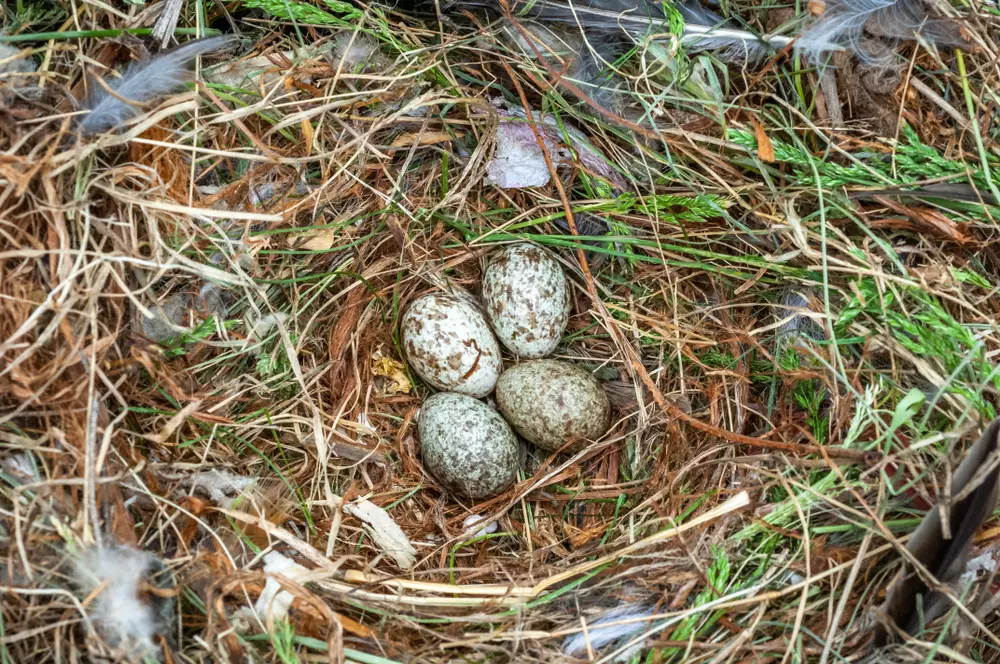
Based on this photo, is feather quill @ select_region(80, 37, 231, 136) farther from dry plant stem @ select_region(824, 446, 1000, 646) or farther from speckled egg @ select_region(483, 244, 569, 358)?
dry plant stem @ select_region(824, 446, 1000, 646)

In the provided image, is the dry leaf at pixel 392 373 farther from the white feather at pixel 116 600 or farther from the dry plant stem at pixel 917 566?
the dry plant stem at pixel 917 566

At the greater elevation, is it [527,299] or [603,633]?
[527,299]

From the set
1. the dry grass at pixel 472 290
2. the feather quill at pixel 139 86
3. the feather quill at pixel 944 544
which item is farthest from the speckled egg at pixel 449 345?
the feather quill at pixel 944 544

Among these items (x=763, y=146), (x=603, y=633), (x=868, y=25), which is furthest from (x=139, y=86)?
(x=868, y=25)

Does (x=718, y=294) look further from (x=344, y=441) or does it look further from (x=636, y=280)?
(x=344, y=441)

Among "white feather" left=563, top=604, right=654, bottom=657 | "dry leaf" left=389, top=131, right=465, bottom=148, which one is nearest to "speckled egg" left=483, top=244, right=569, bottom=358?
"dry leaf" left=389, top=131, right=465, bottom=148

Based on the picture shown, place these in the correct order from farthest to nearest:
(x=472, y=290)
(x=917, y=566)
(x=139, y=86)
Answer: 1. (x=472, y=290)
2. (x=139, y=86)
3. (x=917, y=566)

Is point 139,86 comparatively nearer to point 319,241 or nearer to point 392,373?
point 319,241
